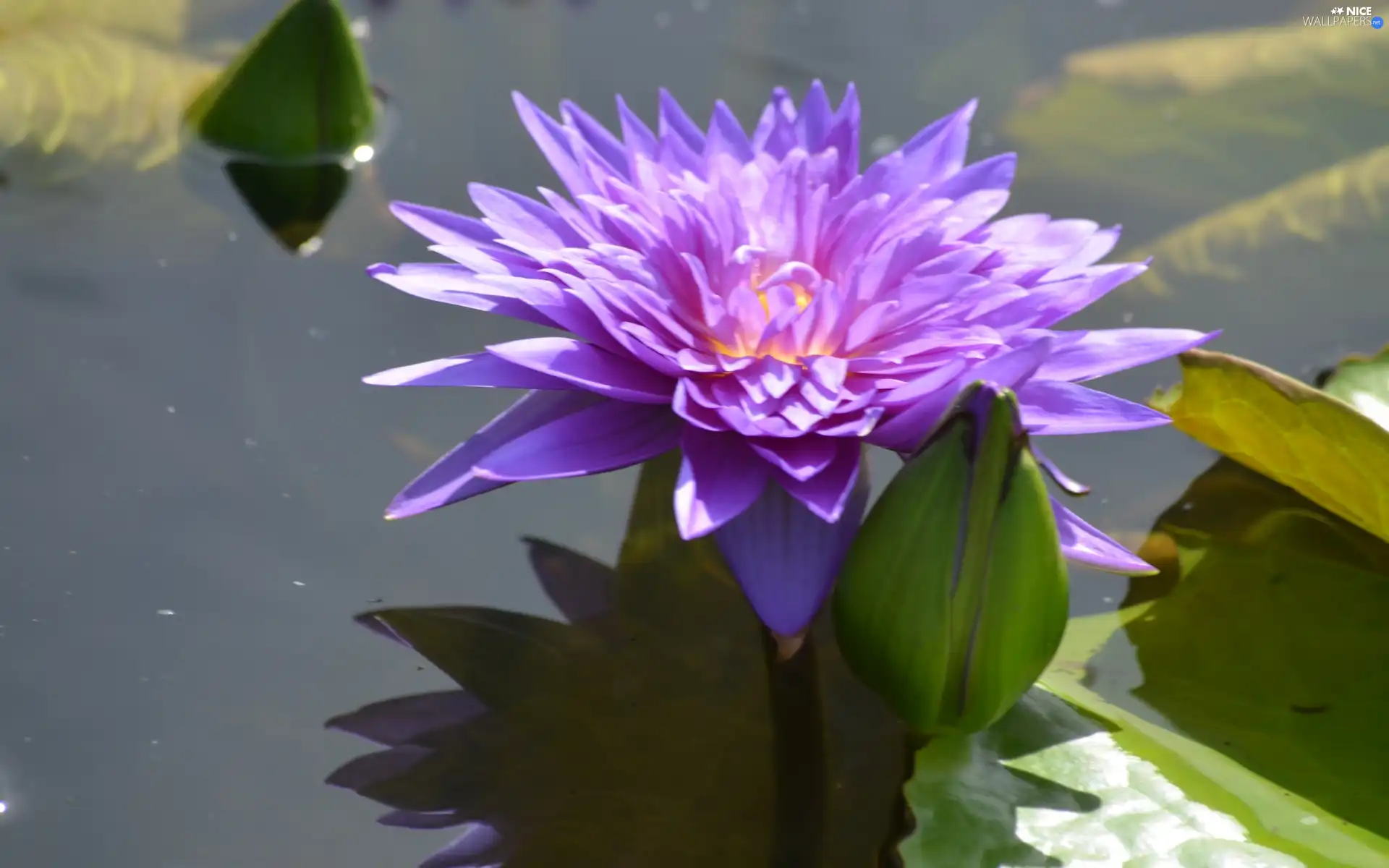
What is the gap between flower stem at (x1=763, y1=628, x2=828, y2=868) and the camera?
750 millimetres

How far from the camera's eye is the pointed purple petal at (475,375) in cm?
77

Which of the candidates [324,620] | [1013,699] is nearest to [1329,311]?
[1013,699]

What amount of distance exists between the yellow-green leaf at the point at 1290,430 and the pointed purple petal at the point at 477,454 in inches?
17.2

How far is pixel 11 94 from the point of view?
138cm

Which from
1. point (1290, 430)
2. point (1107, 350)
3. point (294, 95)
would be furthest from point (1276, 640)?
point (294, 95)

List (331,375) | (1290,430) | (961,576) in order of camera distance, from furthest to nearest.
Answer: (331,375) < (1290,430) < (961,576)

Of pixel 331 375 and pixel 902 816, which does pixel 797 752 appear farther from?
pixel 331 375

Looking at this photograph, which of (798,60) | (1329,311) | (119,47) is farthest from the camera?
(798,60)

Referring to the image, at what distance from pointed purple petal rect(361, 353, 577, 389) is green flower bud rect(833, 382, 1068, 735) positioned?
23cm

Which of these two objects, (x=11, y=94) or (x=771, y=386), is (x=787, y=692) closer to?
(x=771, y=386)

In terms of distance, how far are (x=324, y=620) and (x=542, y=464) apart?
270mm

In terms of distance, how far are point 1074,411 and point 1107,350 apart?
7cm

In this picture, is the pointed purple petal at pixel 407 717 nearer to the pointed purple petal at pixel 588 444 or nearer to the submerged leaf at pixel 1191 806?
the pointed purple petal at pixel 588 444

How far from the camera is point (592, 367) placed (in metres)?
0.75
